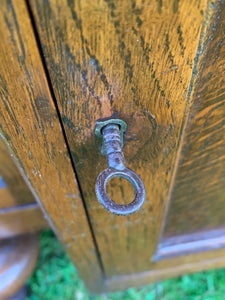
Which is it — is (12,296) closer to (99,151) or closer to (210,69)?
(99,151)

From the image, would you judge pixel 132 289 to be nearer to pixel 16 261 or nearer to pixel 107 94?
pixel 16 261

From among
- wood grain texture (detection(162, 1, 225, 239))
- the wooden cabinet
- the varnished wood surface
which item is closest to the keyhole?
the wooden cabinet

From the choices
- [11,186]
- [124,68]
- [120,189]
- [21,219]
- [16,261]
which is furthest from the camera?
[16,261]

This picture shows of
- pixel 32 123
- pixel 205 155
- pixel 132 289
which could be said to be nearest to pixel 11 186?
pixel 32 123

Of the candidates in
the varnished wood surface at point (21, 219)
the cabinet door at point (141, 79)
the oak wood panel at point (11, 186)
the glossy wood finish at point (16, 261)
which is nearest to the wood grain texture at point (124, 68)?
the cabinet door at point (141, 79)

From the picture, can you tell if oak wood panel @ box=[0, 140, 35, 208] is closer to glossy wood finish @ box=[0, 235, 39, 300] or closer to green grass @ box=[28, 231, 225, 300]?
glossy wood finish @ box=[0, 235, 39, 300]

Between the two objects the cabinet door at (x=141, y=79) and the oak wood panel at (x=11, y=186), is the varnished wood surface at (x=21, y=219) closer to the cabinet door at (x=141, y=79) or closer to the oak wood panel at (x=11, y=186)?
the oak wood panel at (x=11, y=186)

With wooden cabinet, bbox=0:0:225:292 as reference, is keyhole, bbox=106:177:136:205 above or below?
below

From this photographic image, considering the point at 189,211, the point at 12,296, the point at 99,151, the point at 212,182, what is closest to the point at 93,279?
the point at 12,296
